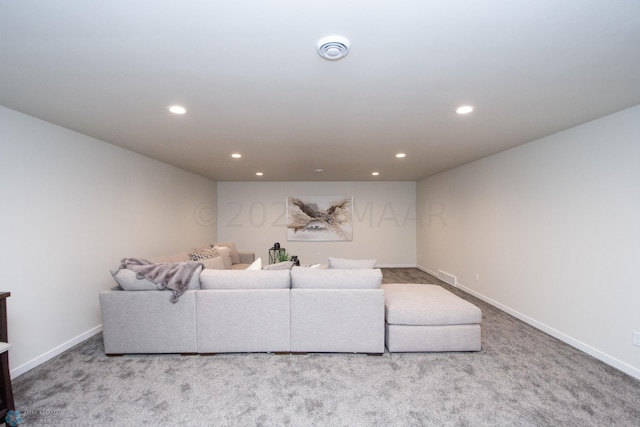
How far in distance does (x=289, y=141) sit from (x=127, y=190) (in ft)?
7.81

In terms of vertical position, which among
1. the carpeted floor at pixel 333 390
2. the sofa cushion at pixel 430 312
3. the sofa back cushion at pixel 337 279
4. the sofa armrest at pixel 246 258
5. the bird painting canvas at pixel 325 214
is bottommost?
the carpeted floor at pixel 333 390

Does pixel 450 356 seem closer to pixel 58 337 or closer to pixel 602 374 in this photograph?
pixel 602 374

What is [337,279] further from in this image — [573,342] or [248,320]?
[573,342]

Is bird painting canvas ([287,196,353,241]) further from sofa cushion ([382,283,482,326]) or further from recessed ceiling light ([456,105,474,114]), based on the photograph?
recessed ceiling light ([456,105,474,114])

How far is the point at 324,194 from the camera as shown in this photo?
7.11 m

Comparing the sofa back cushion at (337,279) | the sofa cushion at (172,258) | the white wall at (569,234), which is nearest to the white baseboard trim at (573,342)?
the white wall at (569,234)

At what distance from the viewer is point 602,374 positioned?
2408mm

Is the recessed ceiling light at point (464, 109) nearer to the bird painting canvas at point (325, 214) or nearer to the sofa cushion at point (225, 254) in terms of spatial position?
the sofa cushion at point (225, 254)

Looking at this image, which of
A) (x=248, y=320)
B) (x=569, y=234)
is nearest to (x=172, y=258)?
(x=248, y=320)

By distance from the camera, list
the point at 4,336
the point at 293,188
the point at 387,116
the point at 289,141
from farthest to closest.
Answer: the point at 293,188 → the point at 289,141 → the point at 387,116 → the point at 4,336

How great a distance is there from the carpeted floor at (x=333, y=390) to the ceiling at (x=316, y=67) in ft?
7.61

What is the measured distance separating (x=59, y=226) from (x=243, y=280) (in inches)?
77.9

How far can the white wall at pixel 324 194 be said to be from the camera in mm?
7090

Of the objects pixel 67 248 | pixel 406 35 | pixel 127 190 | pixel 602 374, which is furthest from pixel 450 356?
pixel 127 190
